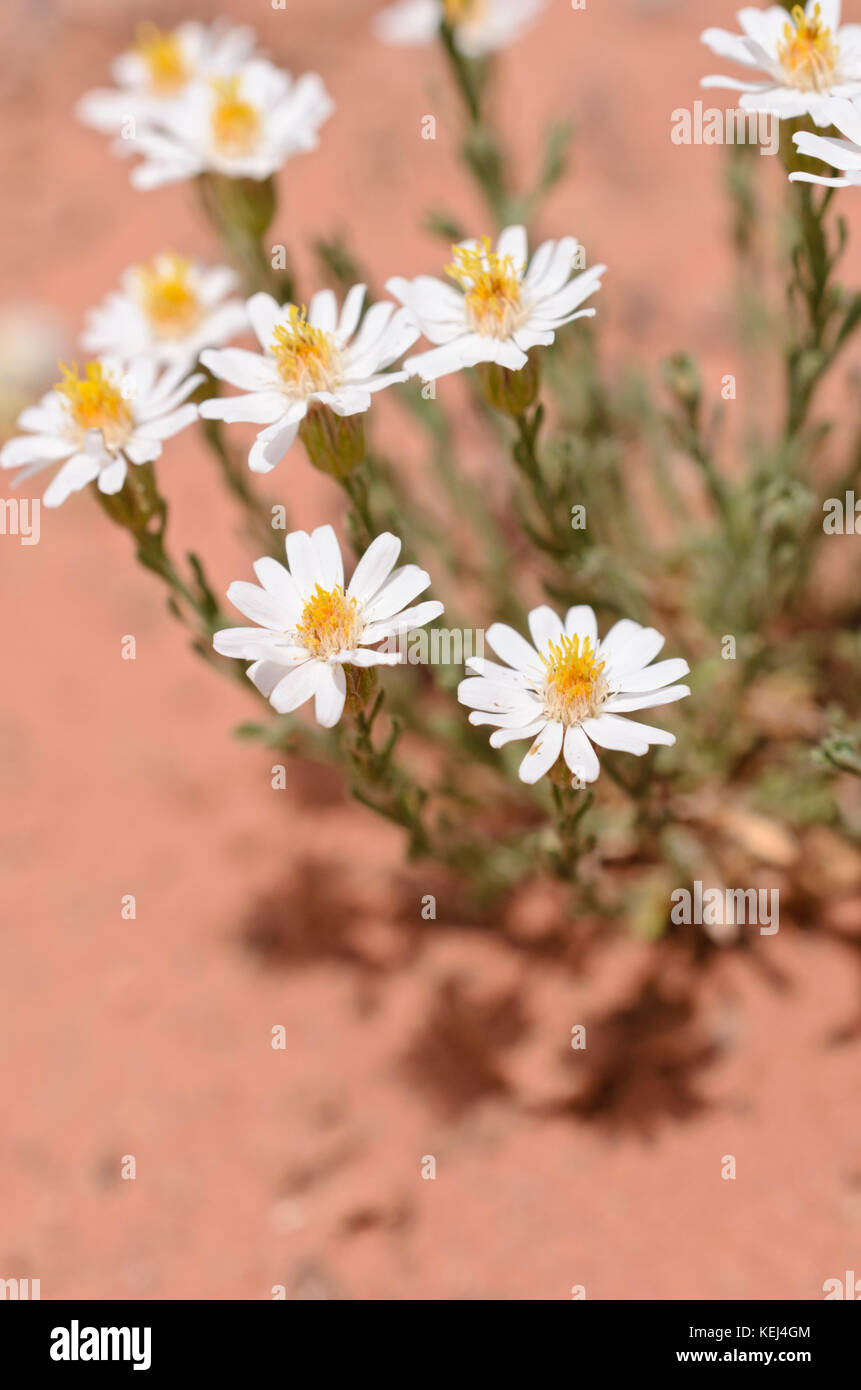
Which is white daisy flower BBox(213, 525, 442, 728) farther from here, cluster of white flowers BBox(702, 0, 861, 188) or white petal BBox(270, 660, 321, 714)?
cluster of white flowers BBox(702, 0, 861, 188)

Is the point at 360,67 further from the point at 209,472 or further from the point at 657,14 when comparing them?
the point at 209,472

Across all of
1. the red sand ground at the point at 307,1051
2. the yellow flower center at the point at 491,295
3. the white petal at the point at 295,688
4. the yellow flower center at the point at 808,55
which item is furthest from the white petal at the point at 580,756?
the yellow flower center at the point at 808,55

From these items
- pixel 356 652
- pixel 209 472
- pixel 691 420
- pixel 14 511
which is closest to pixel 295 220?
pixel 209 472

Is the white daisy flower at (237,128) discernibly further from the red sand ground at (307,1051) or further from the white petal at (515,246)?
the white petal at (515,246)

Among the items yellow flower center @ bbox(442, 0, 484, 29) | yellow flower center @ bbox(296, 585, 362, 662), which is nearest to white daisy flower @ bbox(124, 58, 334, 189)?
yellow flower center @ bbox(442, 0, 484, 29)

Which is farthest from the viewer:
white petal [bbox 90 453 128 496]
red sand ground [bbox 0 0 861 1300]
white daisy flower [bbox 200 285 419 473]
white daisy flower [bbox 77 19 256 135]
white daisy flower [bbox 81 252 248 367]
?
white daisy flower [bbox 77 19 256 135]

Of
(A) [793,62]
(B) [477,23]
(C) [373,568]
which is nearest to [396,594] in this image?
(C) [373,568]

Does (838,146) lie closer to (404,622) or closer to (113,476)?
(404,622)
